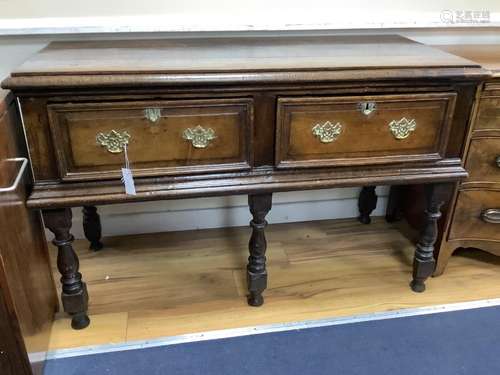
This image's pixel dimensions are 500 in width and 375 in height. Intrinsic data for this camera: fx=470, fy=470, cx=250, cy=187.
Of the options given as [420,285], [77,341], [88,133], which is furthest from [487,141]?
[77,341]

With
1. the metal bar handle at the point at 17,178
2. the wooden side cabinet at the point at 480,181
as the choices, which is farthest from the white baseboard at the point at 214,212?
the metal bar handle at the point at 17,178

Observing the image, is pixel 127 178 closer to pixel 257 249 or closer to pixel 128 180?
pixel 128 180

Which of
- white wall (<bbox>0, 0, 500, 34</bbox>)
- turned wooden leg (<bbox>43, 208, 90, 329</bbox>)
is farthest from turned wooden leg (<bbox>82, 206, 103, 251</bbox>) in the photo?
white wall (<bbox>0, 0, 500, 34</bbox>)

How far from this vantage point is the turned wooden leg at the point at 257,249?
1.22 meters

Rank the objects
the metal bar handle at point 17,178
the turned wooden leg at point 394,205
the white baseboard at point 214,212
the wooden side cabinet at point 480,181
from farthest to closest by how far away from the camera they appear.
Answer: the turned wooden leg at point 394,205 < the white baseboard at point 214,212 < the wooden side cabinet at point 480,181 < the metal bar handle at point 17,178

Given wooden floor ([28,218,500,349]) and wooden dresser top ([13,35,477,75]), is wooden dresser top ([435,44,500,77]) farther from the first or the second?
wooden floor ([28,218,500,349])

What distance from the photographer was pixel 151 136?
107cm

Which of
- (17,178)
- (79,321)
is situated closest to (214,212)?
(79,321)

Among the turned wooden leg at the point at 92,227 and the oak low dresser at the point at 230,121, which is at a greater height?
the oak low dresser at the point at 230,121

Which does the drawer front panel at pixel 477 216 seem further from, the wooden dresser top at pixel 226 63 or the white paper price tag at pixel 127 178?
the white paper price tag at pixel 127 178

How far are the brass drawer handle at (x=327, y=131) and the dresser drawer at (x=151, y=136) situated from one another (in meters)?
0.16

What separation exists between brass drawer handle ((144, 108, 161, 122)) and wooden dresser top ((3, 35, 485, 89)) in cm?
7

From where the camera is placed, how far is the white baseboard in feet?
5.61

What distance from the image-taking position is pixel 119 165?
1088 millimetres
